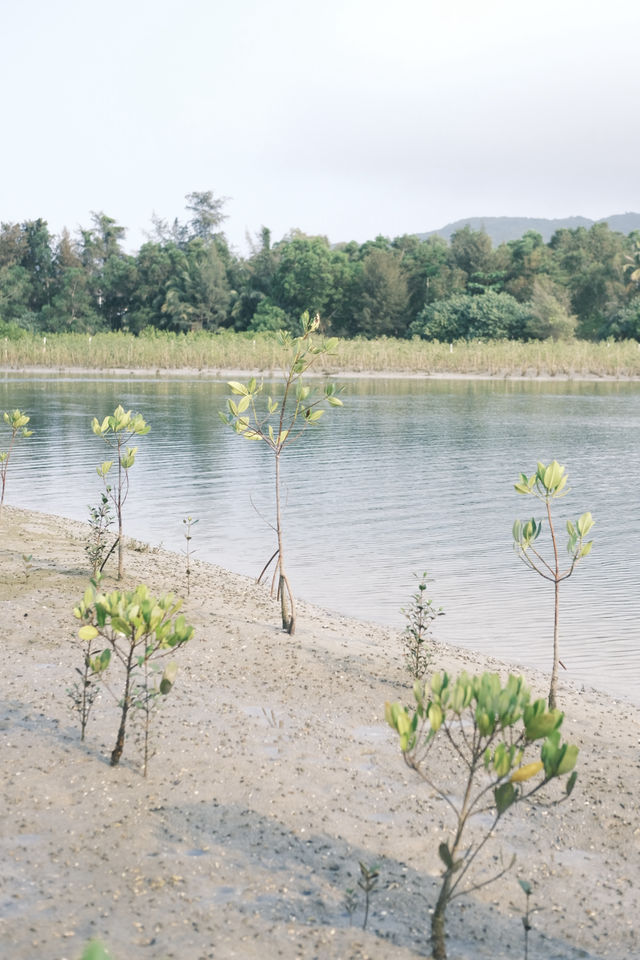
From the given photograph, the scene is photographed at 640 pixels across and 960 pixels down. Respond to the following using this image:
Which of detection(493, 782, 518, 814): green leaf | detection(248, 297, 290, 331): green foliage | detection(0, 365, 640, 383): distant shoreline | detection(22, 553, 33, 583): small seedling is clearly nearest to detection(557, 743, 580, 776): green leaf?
detection(493, 782, 518, 814): green leaf

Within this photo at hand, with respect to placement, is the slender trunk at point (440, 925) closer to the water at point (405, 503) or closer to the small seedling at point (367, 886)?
the small seedling at point (367, 886)

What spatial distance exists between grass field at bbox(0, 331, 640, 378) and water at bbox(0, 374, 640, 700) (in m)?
15.9

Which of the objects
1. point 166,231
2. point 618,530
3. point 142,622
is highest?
point 166,231

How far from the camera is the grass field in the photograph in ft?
143

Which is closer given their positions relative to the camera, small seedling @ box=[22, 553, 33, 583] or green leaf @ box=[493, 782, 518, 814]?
green leaf @ box=[493, 782, 518, 814]

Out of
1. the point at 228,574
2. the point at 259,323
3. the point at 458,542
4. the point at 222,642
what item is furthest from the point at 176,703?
the point at 259,323

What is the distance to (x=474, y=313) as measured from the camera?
55281 millimetres

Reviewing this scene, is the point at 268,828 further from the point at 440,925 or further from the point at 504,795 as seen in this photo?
the point at 504,795

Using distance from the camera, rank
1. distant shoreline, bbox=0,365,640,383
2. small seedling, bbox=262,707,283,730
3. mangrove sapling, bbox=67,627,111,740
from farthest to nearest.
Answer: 1. distant shoreline, bbox=0,365,640,383
2. small seedling, bbox=262,707,283,730
3. mangrove sapling, bbox=67,627,111,740

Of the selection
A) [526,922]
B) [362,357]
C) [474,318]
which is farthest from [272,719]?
[474,318]

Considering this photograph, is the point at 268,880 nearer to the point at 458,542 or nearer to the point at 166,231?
the point at 458,542

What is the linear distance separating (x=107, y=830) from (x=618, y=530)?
900cm

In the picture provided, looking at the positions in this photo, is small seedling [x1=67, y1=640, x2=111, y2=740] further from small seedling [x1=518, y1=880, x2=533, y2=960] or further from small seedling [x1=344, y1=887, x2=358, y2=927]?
small seedling [x1=518, y1=880, x2=533, y2=960]

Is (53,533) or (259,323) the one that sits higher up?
(259,323)
